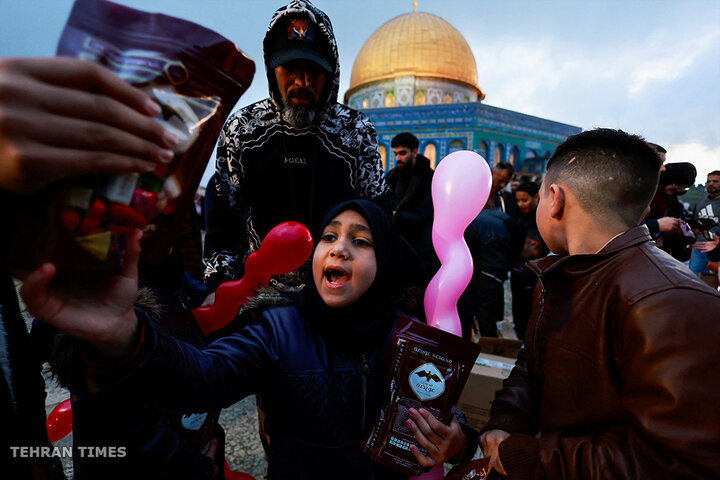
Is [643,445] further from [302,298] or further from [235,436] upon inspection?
[235,436]

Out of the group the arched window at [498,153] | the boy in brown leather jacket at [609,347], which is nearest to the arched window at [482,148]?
the arched window at [498,153]

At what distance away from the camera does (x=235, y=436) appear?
257 centimetres

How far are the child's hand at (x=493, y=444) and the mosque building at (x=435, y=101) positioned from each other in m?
17.6

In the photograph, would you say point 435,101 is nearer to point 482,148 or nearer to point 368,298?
point 482,148

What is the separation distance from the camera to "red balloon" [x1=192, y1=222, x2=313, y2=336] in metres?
1.29

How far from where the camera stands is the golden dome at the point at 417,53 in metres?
23.3

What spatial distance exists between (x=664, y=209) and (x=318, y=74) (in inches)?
132

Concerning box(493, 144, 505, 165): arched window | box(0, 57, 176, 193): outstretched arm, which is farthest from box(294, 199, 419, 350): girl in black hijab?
box(493, 144, 505, 165): arched window

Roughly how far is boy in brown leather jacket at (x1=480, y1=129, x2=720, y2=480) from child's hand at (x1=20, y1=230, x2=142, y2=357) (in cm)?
108

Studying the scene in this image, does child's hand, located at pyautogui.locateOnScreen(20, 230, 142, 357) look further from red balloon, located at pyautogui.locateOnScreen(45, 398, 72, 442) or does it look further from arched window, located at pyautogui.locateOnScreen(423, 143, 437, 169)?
arched window, located at pyautogui.locateOnScreen(423, 143, 437, 169)

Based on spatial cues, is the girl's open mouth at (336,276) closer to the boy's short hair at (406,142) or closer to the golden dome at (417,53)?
the boy's short hair at (406,142)

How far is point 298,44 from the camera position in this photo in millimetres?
1653

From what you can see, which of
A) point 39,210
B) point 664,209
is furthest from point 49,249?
point 664,209

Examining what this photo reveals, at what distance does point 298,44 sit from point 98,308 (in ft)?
4.71
